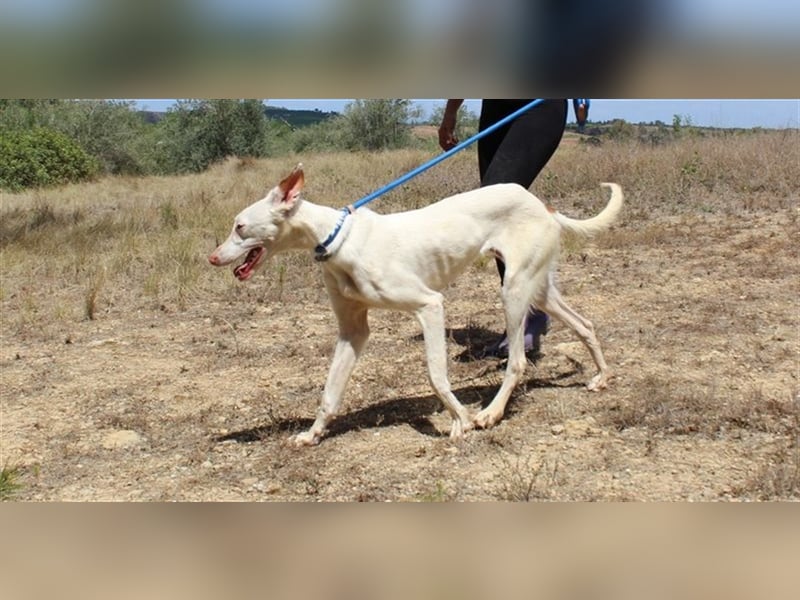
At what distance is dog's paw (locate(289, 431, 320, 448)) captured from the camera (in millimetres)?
4090

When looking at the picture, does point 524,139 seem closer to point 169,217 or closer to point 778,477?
point 778,477

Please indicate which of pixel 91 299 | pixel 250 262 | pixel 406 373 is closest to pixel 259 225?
pixel 250 262

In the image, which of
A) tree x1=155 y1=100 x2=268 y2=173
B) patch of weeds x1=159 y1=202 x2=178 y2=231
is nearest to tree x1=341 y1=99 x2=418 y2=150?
tree x1=155 y1=100 x2=268 y2=173

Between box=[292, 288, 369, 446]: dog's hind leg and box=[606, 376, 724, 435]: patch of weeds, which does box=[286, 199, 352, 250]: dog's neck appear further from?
box=[606, 376, 724, 435]: patch of weeds

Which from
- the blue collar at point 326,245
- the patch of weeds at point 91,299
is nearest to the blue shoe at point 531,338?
the blue collar at point 326,245

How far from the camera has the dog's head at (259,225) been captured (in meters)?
3.75

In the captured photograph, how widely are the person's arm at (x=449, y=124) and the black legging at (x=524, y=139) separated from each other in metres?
0.19

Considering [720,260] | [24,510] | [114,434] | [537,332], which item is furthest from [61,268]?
[24,510]
